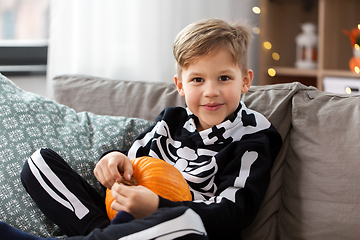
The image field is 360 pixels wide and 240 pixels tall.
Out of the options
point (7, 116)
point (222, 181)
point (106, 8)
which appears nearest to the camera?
point (222, 181)

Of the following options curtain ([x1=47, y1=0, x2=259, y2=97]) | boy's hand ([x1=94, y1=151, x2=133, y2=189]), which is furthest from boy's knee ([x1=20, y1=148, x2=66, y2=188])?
curtain ([x1=47, y1=0, x2=259, y2=97])

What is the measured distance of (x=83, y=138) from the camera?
4.08ft

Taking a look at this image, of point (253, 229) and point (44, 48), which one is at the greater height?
point (44, 48)

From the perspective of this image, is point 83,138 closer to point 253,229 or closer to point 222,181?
point 222,181

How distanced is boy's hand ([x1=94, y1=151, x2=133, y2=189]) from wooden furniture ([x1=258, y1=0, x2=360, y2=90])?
1.61 metres

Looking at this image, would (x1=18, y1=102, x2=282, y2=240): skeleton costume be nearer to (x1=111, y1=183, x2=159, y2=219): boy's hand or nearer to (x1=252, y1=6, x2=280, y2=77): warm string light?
(x1=111, y1=183, x2=159, y2=219): boy's hand

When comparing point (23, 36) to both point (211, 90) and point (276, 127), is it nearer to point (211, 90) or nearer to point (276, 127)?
point (211, 90)

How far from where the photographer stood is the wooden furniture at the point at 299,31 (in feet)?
7.59

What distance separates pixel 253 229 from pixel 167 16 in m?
1.48

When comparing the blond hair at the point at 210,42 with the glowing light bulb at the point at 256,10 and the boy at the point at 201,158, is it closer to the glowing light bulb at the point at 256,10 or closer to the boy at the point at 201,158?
the boy at the point at 201,158

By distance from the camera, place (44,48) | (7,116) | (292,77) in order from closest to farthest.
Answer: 1. (7,116)
2. (44,48)
3. (292,77)

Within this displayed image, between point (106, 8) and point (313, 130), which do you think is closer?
point (313, 130)

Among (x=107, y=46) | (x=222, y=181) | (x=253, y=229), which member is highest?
(x=107, y=46)

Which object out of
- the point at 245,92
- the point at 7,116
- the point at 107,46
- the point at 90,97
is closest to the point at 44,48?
the point at 107,46
